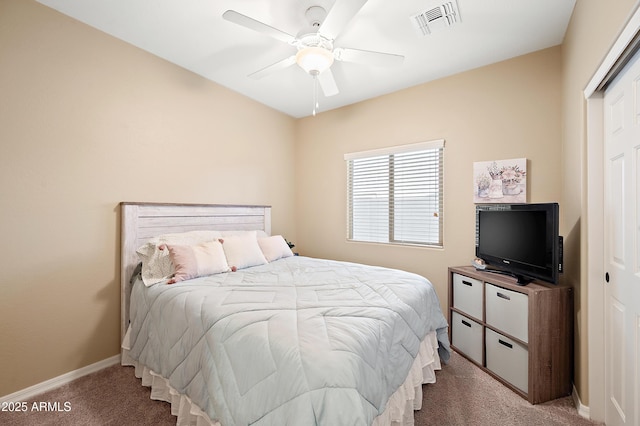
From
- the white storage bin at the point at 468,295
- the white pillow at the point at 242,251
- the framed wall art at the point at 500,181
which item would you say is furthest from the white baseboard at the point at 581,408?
the white pillow at the point at 242,251

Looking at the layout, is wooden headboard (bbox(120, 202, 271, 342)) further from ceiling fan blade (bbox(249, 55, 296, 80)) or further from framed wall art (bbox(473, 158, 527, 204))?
framed wall art (bbox(473, 158, 527, 204))

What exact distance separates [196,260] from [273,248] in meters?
0.93

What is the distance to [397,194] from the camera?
3377 millimetres

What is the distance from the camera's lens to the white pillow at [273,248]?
294 centimetres

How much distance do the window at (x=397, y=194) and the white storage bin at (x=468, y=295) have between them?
60cm

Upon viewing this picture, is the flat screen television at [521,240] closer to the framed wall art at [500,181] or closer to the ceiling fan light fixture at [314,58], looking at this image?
the framed wall art at [500,181]

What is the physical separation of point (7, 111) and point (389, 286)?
2.87 m

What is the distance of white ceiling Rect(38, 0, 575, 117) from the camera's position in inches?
75.8

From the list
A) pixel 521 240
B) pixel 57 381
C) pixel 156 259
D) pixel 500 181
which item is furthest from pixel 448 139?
pixel 57 381

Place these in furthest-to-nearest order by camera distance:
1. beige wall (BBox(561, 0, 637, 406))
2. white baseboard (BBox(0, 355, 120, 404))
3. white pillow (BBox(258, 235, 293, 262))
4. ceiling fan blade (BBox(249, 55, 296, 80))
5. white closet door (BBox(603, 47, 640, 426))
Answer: white pillow (BBox(258, 235, 293, 262)), ceiling fan blade (BBox(249, 55, 296, 80)), white baseboard (BBox(0, 355, 120, 404)), beige wall (BBox(561, 0, 637, 406)), white closet door (BBox(603, 47, 640, 426))

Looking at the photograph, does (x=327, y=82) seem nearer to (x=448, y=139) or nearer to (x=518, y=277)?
(x=448, y=139)

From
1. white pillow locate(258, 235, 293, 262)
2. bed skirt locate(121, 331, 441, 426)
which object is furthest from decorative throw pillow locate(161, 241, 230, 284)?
bed skirt locate(121, 331, 441, 426)

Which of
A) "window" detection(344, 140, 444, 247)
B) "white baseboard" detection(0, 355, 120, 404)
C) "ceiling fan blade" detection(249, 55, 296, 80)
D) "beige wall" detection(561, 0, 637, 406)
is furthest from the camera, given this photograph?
"window" detection(344, 140, 444, 247)

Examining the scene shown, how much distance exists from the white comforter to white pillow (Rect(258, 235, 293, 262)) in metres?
0.68
